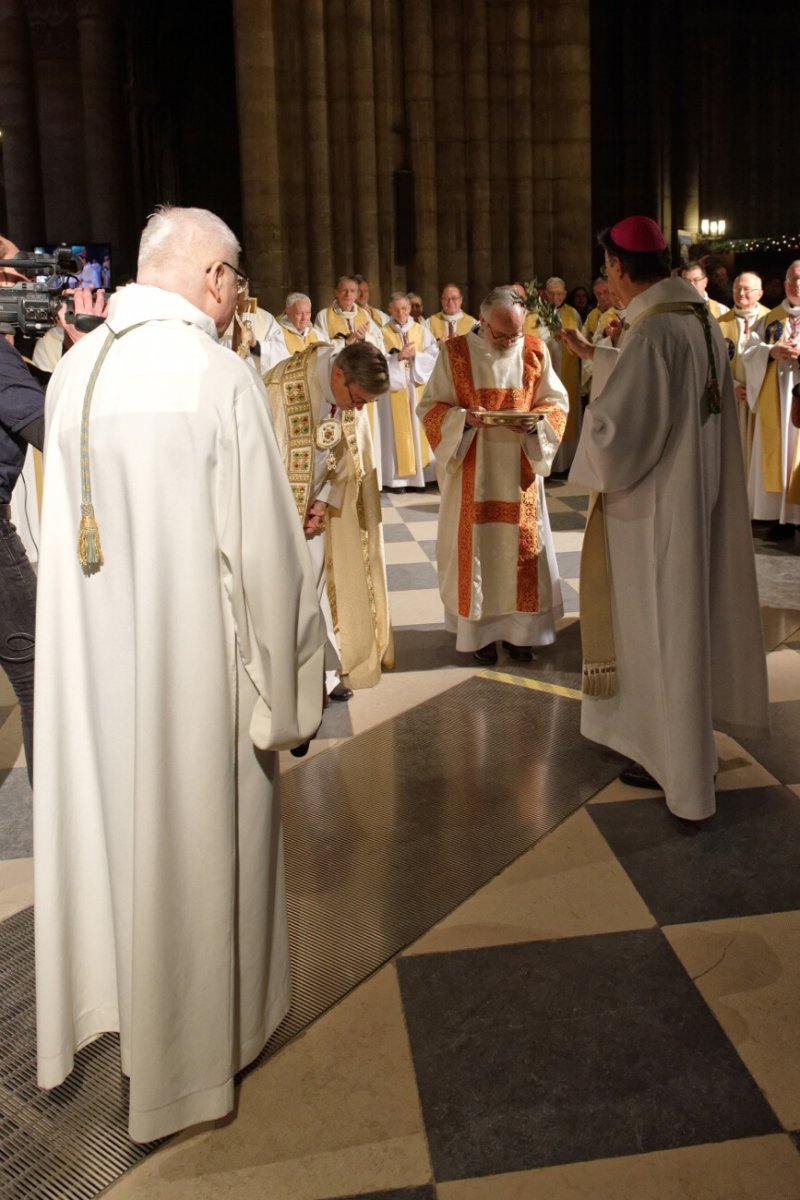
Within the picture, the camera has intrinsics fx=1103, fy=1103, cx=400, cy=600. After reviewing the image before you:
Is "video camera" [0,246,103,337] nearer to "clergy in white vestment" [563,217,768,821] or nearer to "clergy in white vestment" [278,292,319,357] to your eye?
"clergy in white vestment" [563,217,768,821]

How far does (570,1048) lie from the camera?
257 centimetres

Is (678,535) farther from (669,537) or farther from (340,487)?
(340,487)

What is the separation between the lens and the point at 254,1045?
7.73 ft

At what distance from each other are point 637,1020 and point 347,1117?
2.48 ft

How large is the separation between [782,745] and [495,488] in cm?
186

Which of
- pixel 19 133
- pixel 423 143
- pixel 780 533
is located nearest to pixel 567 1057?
pixel 780 533

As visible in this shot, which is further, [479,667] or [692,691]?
[479,667]

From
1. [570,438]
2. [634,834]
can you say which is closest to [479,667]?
[634,834]

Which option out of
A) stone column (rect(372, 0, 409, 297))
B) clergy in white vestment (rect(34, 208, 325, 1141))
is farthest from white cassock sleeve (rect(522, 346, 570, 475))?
stone column (rect(372, 0, 409, 297))

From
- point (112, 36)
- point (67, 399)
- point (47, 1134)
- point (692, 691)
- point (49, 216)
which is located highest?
point (112, 36)

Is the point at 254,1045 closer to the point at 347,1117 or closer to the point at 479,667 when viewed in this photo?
the point at 347,1117

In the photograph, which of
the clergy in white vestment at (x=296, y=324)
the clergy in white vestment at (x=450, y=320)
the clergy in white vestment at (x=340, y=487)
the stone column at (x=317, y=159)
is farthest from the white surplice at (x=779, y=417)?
the stone column at (x=317, y=159)

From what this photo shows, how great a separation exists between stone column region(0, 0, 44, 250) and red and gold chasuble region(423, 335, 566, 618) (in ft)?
31.1

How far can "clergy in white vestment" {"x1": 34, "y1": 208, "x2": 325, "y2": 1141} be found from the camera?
2059 mm
